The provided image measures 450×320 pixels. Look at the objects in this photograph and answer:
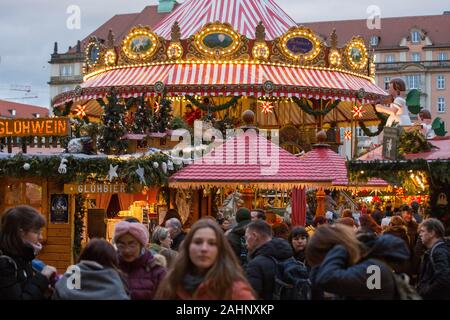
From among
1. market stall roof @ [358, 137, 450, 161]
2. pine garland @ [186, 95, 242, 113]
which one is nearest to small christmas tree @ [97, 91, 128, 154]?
market stall roof @ [358, 137, 450, 161]

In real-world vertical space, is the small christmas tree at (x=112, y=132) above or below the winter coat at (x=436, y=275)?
above

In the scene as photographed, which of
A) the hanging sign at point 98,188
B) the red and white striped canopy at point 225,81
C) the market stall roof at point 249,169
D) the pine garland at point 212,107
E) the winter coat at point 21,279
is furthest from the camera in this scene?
the pine garland at point 212,107

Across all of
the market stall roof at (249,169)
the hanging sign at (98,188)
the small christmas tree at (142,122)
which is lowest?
the hanging sign at (98,188)

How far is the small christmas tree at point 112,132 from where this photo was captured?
15.6 m

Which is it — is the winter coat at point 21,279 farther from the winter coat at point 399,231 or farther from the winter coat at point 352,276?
the winter coat at point 399,231

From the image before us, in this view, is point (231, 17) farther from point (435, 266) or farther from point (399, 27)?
point (399, 27)

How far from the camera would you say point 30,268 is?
552 cm

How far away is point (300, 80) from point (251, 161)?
481 inches

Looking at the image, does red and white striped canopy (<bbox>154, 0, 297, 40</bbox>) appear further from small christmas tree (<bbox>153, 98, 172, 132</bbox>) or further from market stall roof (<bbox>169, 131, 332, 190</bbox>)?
market stall roof (<bbox>169, 131, 332, 190</bbox>)

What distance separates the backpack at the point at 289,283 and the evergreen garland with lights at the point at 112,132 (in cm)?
956

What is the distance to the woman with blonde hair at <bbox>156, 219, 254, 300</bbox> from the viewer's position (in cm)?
451

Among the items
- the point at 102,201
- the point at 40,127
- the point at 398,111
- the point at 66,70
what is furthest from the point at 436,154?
the point at 66,70

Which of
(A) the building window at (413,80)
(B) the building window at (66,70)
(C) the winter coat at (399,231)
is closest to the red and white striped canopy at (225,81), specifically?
(C) the winter coat at (399,231)
